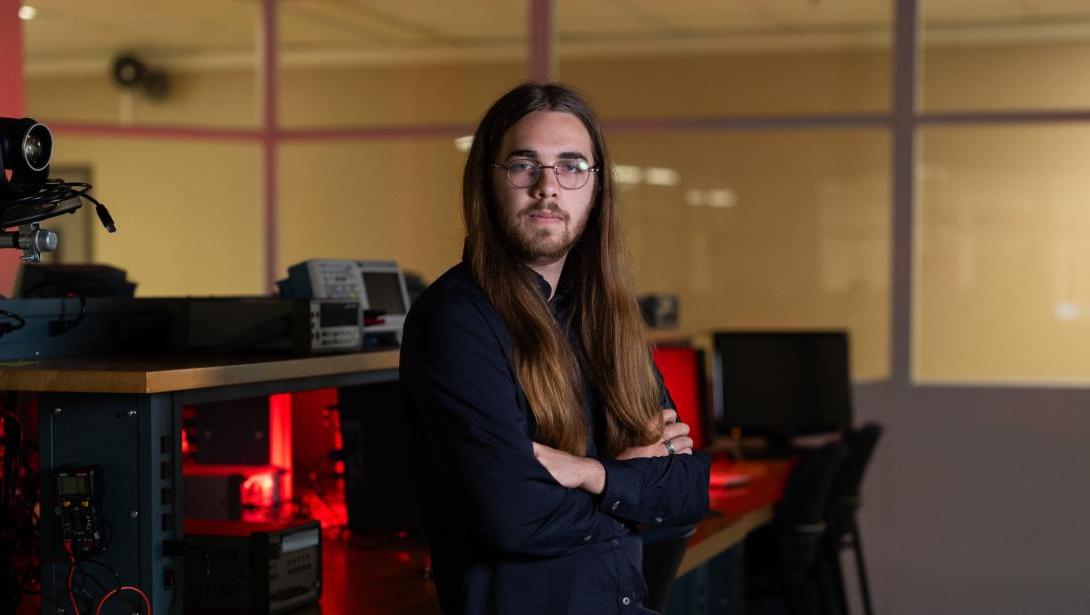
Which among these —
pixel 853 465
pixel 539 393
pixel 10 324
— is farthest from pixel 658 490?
pixel 853 465

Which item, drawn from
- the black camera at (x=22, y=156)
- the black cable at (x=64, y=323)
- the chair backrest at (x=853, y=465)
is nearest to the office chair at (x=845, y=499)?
the chair backrest at (x=853, y=465)

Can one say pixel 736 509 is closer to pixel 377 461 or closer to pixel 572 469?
pixel 377 461

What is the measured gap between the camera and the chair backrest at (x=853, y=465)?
196 inches

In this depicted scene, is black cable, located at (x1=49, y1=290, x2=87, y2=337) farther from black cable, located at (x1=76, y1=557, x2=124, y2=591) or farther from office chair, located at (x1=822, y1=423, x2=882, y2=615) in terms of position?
office chair, located at (x1=822, y1=423, x2=882, y2=615)

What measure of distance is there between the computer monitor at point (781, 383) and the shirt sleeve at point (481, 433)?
3.68m

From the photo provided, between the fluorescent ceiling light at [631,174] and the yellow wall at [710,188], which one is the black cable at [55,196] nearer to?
the yellow wall at [710,188]

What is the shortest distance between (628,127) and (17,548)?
184 inches

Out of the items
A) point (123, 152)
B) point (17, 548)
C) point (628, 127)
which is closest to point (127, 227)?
point (123, 152)

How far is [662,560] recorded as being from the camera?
2646mm

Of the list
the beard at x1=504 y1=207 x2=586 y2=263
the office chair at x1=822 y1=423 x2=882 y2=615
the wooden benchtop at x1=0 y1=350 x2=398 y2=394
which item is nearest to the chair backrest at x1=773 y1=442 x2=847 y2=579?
the office chair at x1=822 y1=423 x2=882 y2=615

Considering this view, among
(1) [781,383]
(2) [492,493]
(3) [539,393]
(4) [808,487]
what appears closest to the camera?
(2) [492,493]

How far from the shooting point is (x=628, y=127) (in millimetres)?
6961

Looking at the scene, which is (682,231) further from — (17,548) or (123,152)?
(17,548)

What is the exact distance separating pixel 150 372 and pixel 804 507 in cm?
260
